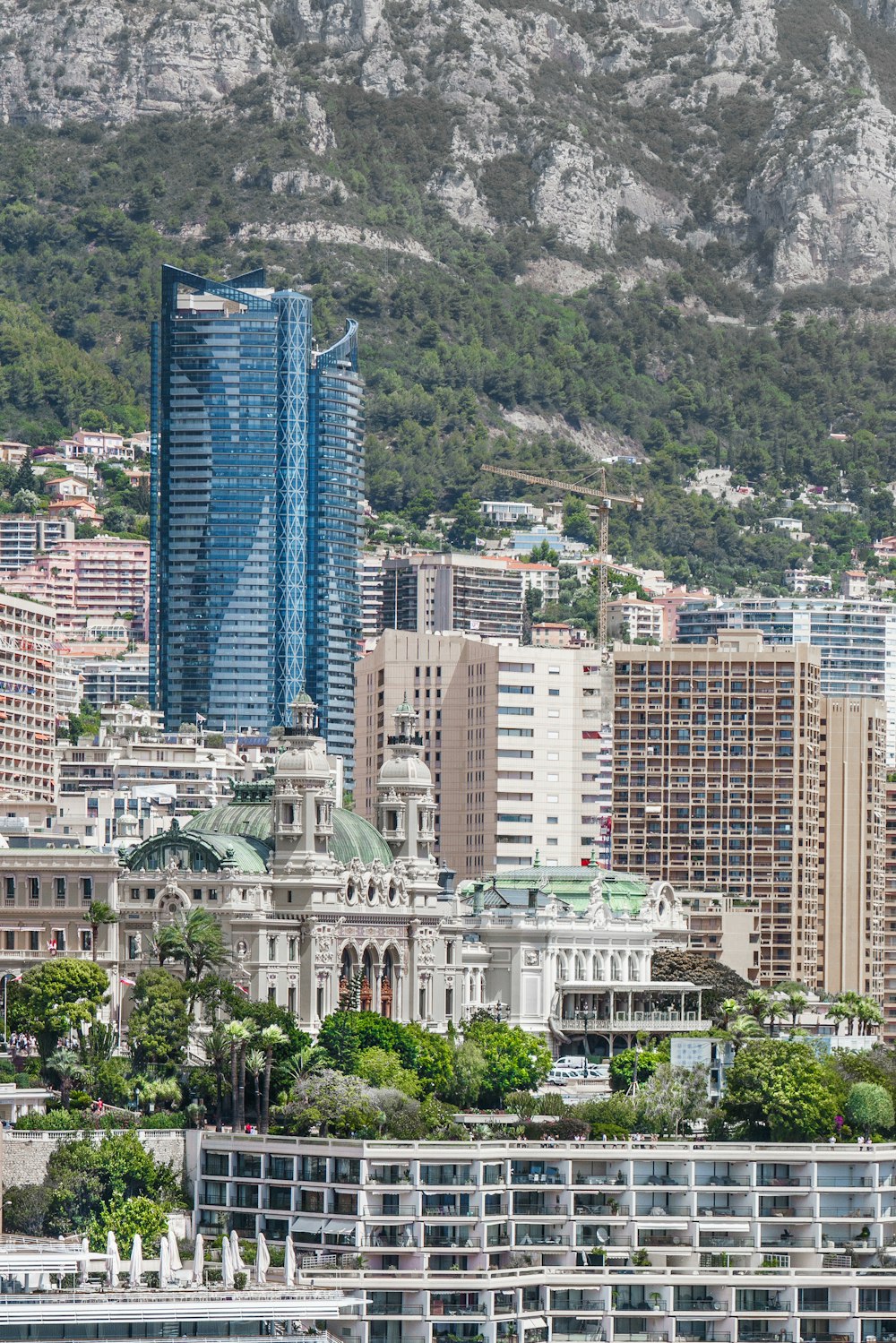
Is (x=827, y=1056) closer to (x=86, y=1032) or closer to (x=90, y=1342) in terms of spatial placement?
(x=86, y=1032)

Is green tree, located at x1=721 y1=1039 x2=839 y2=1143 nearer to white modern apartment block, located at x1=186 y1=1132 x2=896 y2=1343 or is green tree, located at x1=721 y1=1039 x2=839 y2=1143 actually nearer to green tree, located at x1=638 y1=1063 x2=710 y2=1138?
green tree, located at x1=638 y1=1063 x2=710 y2=1138

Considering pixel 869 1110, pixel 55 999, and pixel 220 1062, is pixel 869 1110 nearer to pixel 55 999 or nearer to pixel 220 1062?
pixel 220 1062

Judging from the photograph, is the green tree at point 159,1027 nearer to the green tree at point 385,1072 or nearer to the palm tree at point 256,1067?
the palm tree at point 256,1067

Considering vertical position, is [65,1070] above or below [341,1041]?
below

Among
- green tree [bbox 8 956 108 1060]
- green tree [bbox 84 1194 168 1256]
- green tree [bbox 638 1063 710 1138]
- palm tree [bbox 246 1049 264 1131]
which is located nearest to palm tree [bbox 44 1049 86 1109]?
green tree [bbox 8 956 108 1060]

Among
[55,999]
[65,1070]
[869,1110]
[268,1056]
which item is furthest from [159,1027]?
[869,1110]
